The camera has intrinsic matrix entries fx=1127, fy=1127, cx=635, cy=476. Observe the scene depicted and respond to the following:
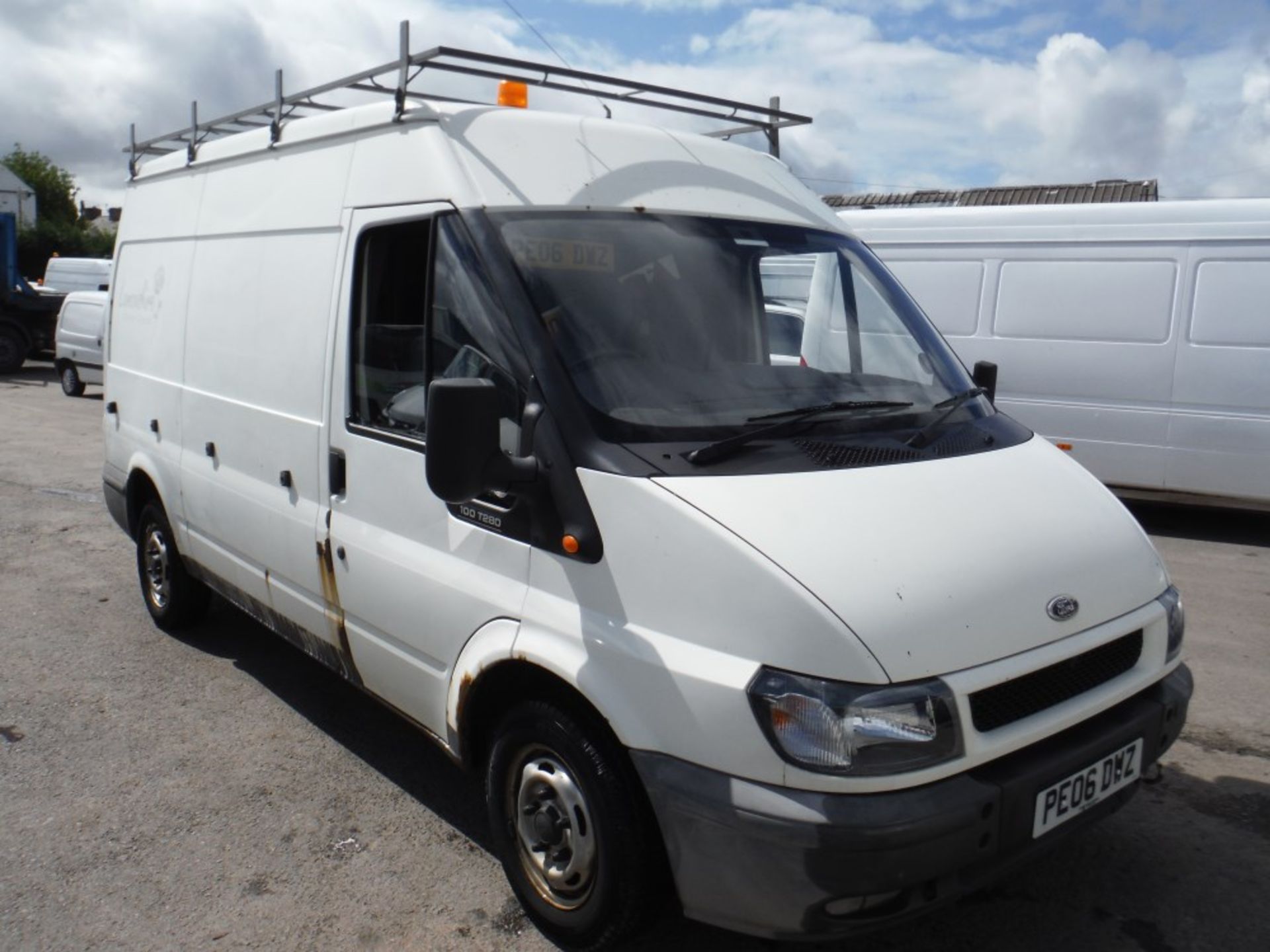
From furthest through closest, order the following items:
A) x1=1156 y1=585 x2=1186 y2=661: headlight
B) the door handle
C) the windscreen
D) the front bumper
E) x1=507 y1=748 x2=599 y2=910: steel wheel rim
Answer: the door handle
x1=1156 y1=585 x2=1186 y2=661: headlight
the windscreen
x1=507 y1=748 x2=599 y2=910: steel wheel rim
the front bumper

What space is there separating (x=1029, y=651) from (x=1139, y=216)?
6.90m

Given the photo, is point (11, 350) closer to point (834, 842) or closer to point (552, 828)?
point (552, 828)

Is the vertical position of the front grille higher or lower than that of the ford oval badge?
lower

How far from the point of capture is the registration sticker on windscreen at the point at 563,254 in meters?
3.14

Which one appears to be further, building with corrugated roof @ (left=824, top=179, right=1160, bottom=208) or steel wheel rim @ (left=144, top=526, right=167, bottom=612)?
building with corrugated roof @ (left=824, top=179, right=1160, bottom=208)

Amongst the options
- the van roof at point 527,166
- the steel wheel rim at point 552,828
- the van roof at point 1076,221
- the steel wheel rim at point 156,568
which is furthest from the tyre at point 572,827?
the van roof at point 1076,221

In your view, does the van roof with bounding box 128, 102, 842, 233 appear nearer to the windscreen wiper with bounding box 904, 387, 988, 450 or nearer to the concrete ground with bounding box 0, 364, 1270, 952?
the windscreen wiper with bounding box 904, 387, 988, 450

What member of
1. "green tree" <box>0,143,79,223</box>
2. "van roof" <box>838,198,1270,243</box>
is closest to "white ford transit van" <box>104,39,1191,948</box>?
"van roof" <box>838,198,1270,243</box>

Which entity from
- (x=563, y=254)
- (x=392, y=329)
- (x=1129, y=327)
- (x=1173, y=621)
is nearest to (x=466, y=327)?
(x=563, y=254)

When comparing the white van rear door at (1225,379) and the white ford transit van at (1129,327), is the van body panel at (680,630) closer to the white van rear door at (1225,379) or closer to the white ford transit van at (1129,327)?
the white ford transit van at (1129,327)

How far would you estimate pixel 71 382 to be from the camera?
1861cm

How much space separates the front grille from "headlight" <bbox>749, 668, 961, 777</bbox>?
181 mm

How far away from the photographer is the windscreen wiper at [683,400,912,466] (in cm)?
280

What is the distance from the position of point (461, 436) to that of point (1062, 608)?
1526mm
